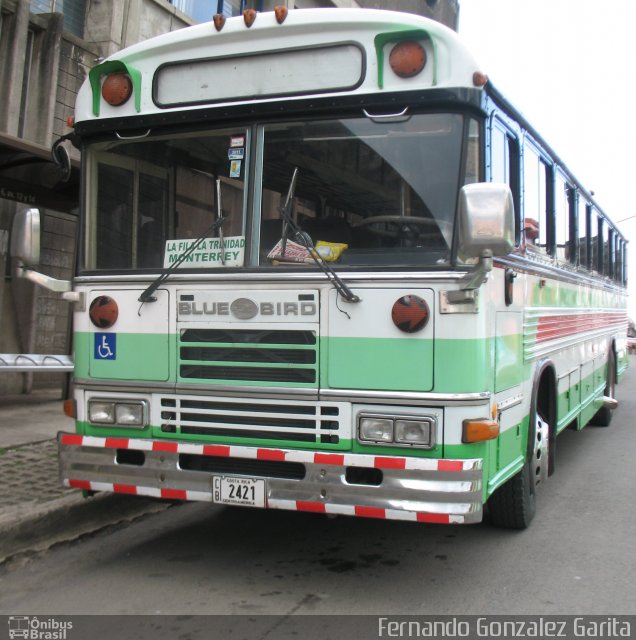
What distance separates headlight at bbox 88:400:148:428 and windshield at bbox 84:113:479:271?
0.88m

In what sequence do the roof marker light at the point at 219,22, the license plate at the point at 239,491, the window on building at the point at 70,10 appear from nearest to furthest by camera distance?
the license plate at the point at 239,491, the roof marker light at the point at 219,22, the window on building at the point at 70,10

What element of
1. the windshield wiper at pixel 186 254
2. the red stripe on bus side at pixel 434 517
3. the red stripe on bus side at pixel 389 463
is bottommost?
the red stripe on bus side at pixel 434 517

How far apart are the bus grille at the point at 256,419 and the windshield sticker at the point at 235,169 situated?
4.51 ft

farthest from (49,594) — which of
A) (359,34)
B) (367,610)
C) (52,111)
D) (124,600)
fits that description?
(52,111)

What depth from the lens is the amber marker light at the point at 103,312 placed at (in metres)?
4.68

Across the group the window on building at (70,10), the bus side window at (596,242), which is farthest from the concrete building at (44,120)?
the bus side window at (596,242)

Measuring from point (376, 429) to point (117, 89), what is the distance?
2757 mm

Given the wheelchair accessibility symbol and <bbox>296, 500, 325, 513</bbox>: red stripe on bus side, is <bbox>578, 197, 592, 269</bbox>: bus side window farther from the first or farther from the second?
the wheelchair accessibility symbol

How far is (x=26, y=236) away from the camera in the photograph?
4.66 m

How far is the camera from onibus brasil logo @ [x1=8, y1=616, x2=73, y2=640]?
12.3 feet

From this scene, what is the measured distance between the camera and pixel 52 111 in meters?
10.1

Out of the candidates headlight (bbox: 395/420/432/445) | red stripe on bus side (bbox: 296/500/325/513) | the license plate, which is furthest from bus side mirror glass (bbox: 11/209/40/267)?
headlight (bbox: 395/420/432/445)

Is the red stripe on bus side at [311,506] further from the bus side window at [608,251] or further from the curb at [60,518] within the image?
the bus side window at [608,251]

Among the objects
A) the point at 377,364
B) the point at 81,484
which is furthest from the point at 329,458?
the point at 81,484
